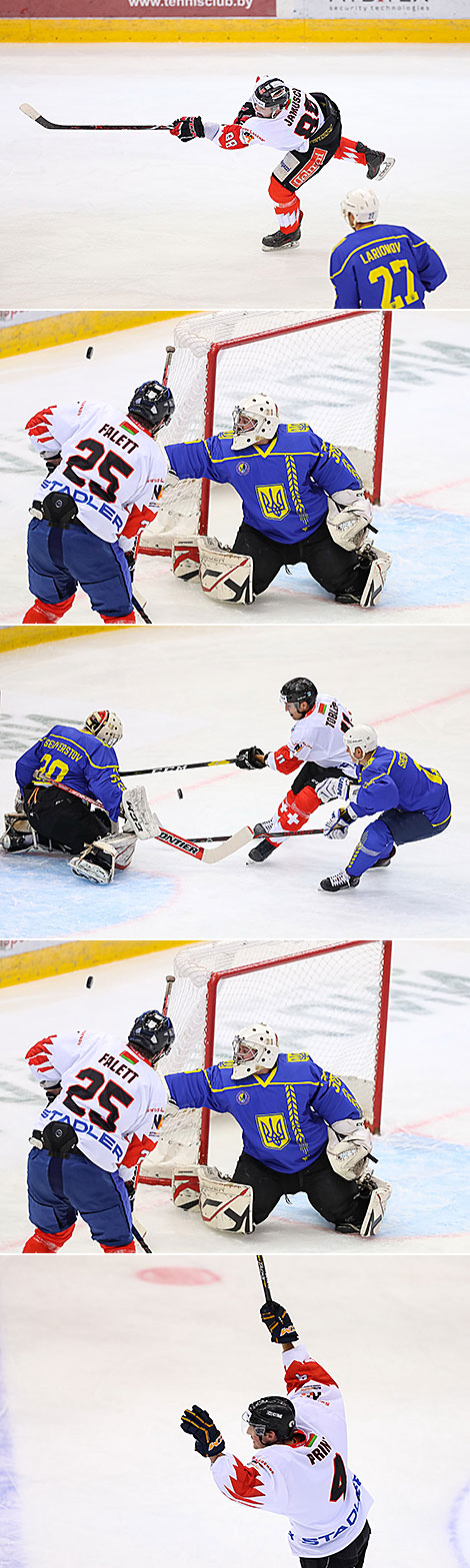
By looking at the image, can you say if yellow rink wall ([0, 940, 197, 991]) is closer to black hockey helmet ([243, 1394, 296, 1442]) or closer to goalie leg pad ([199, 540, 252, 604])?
goalie leg pad ([199, 540, 252, 604])

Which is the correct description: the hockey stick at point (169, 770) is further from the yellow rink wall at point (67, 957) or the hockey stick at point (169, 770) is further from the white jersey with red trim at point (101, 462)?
the white jersey with red trim at point (101, 462)

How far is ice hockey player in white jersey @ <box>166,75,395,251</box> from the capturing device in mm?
7500

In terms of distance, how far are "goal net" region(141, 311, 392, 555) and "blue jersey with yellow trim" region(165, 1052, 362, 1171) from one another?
1948 millimetres

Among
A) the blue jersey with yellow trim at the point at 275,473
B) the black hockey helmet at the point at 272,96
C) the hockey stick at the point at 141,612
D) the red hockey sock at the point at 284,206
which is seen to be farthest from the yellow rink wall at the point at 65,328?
the hockey stick at the point at 141,612

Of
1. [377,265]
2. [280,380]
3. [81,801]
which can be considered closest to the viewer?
[81,801]

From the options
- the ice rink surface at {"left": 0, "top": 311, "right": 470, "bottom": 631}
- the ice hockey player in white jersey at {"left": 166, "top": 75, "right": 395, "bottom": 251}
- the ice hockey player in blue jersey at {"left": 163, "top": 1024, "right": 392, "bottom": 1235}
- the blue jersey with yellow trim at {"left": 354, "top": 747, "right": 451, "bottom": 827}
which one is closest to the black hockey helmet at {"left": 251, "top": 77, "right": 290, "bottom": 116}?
the ice hockey player in white jersey at {"left": 166, "top": 75, "right": 395, "bottom": 251}

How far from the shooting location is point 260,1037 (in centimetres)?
609

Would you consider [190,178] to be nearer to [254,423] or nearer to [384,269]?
[384,269]

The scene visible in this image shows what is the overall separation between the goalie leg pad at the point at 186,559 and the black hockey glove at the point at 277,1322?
8.68ft

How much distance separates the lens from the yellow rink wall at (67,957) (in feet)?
27.0

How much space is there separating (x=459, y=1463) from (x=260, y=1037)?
138cm

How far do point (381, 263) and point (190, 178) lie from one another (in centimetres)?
211

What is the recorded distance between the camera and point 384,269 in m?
7.32

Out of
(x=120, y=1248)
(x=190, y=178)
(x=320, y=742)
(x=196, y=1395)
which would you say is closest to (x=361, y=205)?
(x=190, y=178)
